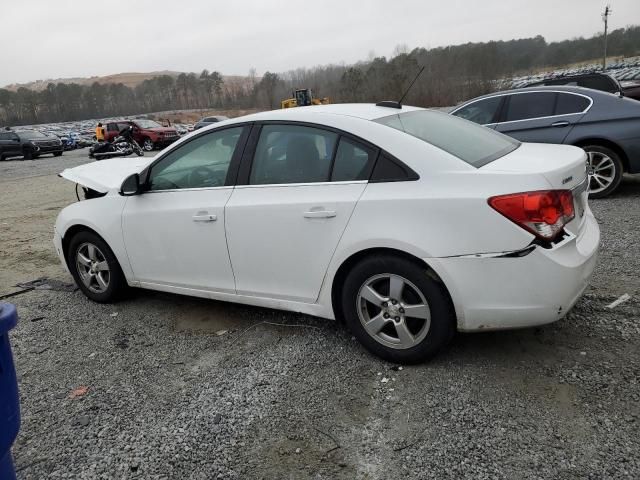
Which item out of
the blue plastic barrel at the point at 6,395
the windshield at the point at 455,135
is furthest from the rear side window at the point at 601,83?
the blue plastic barrel at the point at 6,395

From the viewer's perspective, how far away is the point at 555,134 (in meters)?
6.98

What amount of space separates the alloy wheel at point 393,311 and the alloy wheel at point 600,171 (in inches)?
194

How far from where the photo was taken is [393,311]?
3.00 meters

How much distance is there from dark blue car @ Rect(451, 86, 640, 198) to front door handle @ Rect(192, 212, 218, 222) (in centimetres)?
504

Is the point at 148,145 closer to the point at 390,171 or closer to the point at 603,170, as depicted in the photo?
the point at 603,170

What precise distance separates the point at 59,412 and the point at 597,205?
6.49m

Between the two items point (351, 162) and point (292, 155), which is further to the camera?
point (292, 155)

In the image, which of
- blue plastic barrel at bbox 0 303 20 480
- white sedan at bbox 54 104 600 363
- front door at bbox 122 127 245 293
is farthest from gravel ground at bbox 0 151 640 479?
blue plastic barrel at bbox 0 303 20 480

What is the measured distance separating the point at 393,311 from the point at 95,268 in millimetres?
2881

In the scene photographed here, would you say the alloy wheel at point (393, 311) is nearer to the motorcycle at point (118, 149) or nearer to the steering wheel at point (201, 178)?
the steering wheel at point (201, 178)

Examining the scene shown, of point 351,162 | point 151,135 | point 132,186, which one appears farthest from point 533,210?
point 151,135

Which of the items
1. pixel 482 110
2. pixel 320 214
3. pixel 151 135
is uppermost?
pixel 482 110

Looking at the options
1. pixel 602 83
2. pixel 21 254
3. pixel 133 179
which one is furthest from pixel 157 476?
pixel 602 83

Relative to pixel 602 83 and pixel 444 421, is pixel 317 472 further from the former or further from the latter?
pixel 602 83
